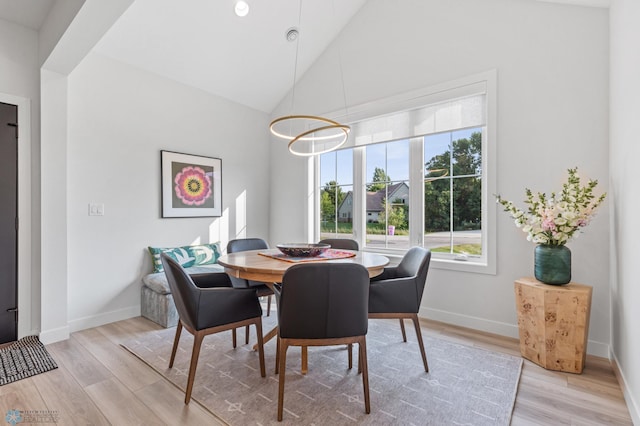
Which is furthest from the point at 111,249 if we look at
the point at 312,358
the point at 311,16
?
the point at 311,16

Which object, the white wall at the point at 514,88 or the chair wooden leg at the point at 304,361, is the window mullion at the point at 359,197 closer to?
the white wall at the point at 514,88

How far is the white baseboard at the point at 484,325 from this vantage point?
2293mm

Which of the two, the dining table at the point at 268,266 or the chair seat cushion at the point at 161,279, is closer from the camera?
the dining table at the point at 268,266

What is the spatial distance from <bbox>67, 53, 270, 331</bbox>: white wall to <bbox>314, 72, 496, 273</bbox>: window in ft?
5.75

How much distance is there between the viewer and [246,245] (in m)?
3.12

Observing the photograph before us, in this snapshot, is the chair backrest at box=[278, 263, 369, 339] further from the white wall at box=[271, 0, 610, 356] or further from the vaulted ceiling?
the vaulted ceiling

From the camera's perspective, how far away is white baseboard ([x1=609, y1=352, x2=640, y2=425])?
156 centimetres

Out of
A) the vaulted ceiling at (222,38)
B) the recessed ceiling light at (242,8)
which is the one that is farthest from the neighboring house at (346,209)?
the recessed ceiling light at (242,8)

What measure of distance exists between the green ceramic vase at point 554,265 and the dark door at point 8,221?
4.12m

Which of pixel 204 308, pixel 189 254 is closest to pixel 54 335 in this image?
pixel 189 254

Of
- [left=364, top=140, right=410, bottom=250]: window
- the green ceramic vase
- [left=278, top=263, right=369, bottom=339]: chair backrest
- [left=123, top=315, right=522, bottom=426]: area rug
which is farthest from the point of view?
[left=364, top=140, right=410, bottom=250]: window

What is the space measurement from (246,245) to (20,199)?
1892 millimetres

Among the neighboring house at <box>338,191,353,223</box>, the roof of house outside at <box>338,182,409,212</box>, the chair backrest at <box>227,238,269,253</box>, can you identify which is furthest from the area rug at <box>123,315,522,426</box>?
the neighboring house at <box>338,191,353,223</box>

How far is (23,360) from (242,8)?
3.49m
